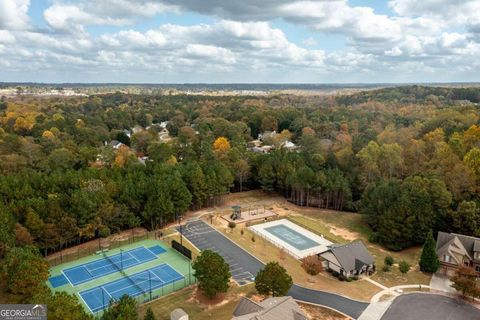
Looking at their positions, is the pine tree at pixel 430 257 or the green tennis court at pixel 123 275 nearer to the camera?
the green tennis court at pixel 123 275

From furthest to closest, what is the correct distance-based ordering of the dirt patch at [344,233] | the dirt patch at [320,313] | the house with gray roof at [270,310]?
the dirt patch at [344,233], the dirt patch at [320,313], the house with gray roof at [270,310]

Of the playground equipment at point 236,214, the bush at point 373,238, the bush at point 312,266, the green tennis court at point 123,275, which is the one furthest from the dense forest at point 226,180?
the bush at point 312,266

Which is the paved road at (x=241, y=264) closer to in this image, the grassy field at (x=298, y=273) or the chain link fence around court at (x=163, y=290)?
the grassy field at (x=298, y=273)

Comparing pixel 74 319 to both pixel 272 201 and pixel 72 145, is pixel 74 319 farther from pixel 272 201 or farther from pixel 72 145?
pixel 72 145

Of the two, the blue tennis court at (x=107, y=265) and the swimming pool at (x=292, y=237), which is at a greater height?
the swimming pool at (x=292, y=237)

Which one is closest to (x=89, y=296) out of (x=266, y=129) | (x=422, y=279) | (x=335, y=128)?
(x=422, y=279)

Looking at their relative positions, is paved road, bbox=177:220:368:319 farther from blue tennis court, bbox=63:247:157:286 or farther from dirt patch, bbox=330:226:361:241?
dirt patch, bbox=330:226:361:241

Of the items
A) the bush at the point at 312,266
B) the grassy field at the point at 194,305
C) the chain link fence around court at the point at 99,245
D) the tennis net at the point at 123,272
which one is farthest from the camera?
the chain link fence around court at the point at 99,245

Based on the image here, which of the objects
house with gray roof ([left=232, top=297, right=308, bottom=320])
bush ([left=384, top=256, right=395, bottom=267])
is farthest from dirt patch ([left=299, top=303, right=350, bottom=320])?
bush ([left=384, top=256, right=395, bottom=267])
